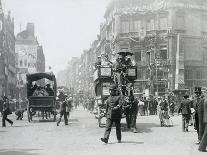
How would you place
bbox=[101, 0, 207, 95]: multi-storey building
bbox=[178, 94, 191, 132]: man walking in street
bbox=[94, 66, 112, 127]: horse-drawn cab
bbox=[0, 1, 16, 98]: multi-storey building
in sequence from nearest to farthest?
bbox=[178, 94, 191, 132]: man walking in street < bbox=[94, 66, 112, 127]: horse-drawn cab < bbox=[101, 0, 207, 95]: multi-storey building < bbox=[0, 1, 16, 98]: multi-storey building

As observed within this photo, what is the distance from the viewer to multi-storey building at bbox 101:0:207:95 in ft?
196

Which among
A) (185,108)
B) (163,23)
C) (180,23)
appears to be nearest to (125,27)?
(163,23)

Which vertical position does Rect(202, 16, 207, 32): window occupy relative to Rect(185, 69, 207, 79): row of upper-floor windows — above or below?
above

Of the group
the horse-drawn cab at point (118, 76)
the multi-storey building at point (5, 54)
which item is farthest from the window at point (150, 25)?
the horse-drawn cab at point (118, 76)

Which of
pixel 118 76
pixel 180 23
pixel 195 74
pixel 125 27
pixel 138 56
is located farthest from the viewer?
pixel 125 27

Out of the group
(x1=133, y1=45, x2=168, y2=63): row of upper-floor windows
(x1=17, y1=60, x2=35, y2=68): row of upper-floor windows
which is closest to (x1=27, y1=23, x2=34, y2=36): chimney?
(x1=17, y1=60, x2=35, y2=68): row of upper-floor windows

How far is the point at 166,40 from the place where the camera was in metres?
61.0

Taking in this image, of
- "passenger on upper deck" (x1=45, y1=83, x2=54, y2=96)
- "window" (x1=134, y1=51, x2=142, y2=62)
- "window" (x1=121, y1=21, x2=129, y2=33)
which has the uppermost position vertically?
"window" (x1=121, y1=21, x2=129, y2=33)

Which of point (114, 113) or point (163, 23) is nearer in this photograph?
point (114, 113)

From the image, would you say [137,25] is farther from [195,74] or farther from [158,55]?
[195,74]

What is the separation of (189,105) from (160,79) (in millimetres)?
41224

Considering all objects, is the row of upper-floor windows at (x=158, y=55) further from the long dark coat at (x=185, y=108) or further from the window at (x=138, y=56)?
the long dark coat at (x=185, y=108)

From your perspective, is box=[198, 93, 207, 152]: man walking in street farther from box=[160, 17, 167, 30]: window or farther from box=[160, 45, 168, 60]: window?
box=[160, 17, 167, 30]: window

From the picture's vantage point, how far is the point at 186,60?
60.6 m
